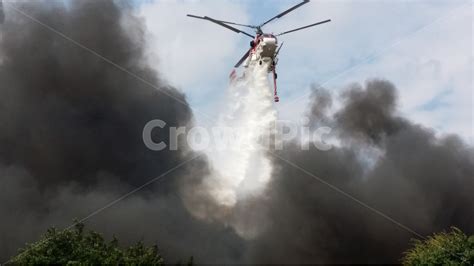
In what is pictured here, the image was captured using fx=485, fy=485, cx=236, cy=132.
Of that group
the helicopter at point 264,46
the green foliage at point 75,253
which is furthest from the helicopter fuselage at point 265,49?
the green foliage at point 75,253

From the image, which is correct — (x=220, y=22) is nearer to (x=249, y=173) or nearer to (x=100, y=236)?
(x=249, y=173)

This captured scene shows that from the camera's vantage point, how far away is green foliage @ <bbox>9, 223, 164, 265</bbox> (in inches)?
1811

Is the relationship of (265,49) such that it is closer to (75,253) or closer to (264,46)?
(264,46)

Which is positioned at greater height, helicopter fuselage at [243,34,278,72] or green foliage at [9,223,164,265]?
helicopter fuselage at [243,34,278,72]

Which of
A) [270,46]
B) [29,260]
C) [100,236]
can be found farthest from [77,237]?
[270,46]

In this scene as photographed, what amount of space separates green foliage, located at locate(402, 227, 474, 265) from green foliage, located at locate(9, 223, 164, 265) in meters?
25.8

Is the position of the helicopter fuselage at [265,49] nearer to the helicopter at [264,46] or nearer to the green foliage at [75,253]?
the helicopter at [264,46]

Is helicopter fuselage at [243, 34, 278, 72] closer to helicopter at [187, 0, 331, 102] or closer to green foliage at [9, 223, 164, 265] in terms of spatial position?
helicopter at [187, 0, 331, 102]

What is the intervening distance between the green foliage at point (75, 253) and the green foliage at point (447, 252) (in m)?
25.8

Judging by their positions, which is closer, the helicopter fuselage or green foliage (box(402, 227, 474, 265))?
green foliage (box(402, 227, 474, 265))

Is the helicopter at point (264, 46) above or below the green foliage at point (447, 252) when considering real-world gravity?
above

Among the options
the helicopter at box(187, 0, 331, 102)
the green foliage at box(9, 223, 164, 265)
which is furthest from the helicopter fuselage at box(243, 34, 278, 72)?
the green foliage at box(9, 223, 164, 265)

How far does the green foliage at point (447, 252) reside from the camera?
43.1m

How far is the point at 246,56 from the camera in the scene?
2857 inches
